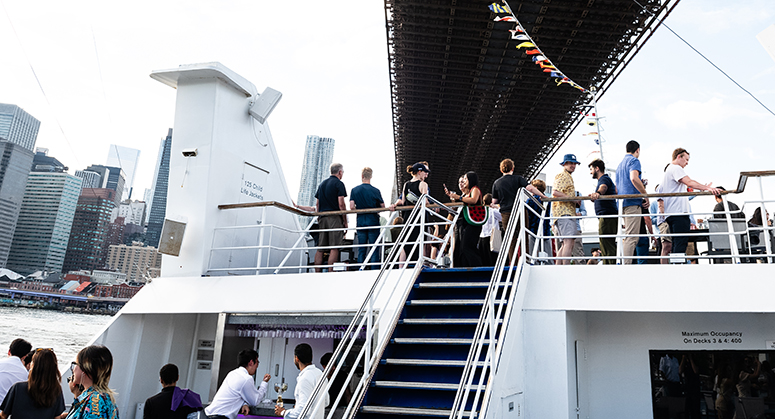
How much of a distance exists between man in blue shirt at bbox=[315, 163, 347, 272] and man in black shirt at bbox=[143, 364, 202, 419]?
10.9 ft

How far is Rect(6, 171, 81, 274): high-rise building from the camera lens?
1435cm

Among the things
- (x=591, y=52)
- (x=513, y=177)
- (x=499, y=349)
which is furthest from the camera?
(x=591, y=52)

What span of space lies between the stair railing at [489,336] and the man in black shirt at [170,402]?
2013 millimetres

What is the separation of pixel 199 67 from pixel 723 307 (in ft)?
23.1

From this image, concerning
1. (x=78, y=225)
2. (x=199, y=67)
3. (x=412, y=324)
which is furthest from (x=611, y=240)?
(x=78, y=225)

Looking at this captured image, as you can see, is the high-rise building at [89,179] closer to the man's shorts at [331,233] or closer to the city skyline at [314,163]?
the man's shorts at [331,233]

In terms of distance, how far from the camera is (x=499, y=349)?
4.00 meters

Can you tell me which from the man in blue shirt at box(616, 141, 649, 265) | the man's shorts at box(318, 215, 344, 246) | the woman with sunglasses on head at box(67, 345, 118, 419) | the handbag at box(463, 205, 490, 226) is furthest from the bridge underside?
the woman with sunglasses on head at box(67, 345, 118, 419)

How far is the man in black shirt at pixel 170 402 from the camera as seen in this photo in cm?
377

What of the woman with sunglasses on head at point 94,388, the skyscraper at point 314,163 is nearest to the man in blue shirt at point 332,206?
the woman with sunglasses on head at point 94,388

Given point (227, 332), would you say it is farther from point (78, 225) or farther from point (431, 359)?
point (78, 225)

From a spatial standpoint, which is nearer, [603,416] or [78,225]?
[603,416]

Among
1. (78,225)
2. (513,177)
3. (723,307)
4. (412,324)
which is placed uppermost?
(78,225)

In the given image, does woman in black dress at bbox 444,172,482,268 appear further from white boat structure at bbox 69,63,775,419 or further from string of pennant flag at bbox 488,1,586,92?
string of pennant flag at bbox 488,1,586,92
